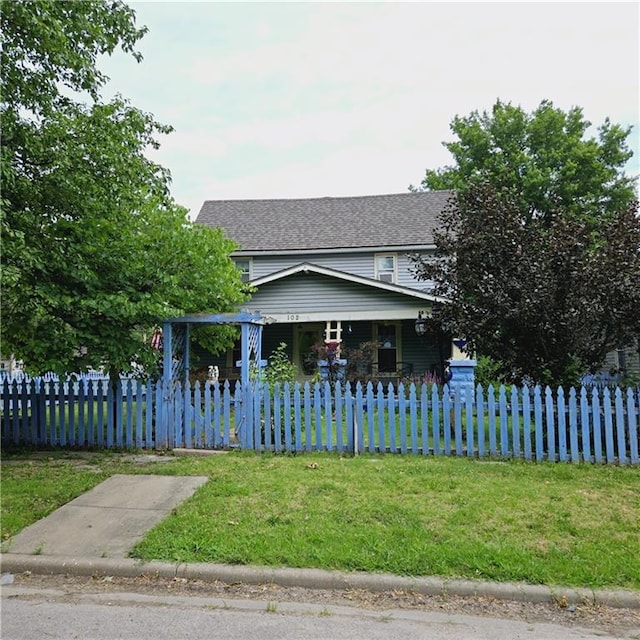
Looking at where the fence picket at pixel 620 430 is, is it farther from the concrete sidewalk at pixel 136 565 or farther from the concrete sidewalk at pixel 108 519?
the concrete sidewalk at pixel 108 519

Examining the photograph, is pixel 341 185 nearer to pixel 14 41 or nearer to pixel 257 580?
pixel 14 41

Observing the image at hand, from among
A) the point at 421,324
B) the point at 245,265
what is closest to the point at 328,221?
the point at 245,265

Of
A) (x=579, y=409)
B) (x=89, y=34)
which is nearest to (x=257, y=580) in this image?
(x=579, y=409)

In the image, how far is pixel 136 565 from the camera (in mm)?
4246

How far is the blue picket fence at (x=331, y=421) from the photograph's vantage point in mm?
7492

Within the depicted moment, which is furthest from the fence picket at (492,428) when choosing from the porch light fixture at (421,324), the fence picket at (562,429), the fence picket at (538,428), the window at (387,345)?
the window at (387,345)

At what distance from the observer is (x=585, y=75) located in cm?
1315

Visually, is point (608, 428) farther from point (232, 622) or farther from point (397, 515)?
point (232, 622)

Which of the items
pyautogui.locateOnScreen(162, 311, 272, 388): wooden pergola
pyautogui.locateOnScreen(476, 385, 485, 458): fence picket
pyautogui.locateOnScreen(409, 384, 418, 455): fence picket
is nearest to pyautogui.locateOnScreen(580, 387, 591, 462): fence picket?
pyautogui.locateOnScreen(476, 385, 485, 458): fence picket

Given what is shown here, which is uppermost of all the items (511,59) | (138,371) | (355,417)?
(511,59)

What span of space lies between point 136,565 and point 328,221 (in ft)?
60.1

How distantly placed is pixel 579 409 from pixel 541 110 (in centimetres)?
2851

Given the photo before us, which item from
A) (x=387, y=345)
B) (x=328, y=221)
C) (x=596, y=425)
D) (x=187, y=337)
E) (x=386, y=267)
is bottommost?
(x=596, y=425)

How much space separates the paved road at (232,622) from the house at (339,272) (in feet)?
34.9
